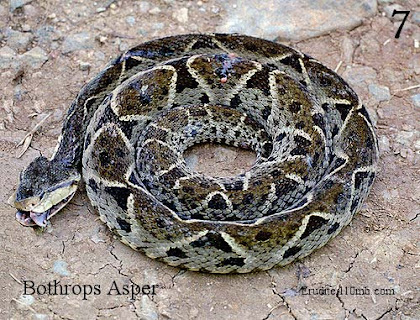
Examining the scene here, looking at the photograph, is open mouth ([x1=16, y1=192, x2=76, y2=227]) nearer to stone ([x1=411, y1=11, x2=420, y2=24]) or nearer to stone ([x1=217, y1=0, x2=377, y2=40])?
stone ([x1=217, y1=0, x2=377, y2=40])

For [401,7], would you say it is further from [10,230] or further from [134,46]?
[10,230]

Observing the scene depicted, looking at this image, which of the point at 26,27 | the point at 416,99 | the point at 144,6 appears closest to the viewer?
the point at 416,99

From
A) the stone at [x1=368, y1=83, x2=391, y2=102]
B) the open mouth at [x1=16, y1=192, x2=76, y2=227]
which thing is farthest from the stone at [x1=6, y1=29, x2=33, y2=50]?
the stone at [x1=368, y1=83, x2=391, y2=102]

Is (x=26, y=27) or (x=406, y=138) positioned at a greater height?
(x=26, y=27)

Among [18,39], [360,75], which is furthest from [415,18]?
[18,39]

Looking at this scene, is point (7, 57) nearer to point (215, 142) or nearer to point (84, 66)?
point (84, 66)

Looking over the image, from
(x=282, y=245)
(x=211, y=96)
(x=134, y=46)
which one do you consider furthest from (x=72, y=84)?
(x=282, y=245)
